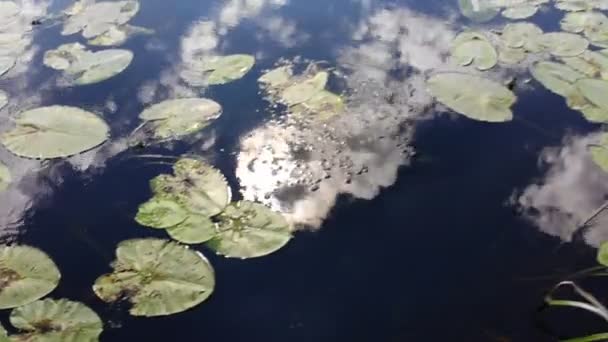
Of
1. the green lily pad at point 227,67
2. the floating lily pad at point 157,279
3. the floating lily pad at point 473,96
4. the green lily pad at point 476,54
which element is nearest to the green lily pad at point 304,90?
the green lily pad at point 227,67

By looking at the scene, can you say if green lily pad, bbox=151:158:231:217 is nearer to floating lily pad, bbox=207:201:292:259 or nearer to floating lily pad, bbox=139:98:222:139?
floating lily pad, bbox=207:201:292:259

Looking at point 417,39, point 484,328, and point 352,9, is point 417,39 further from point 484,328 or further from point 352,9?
point 484,328

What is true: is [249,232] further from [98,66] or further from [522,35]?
[522,35]

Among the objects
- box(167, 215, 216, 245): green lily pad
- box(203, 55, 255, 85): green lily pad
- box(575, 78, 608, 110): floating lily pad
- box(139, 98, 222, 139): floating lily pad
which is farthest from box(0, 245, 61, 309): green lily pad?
box(575, 78, 608, 110): floating lily pad

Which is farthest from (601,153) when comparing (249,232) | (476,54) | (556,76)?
(249,232)

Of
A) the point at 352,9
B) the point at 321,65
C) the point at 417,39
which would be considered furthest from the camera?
the point at 352,9

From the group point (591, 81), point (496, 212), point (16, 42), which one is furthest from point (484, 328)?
point (16, 42)
